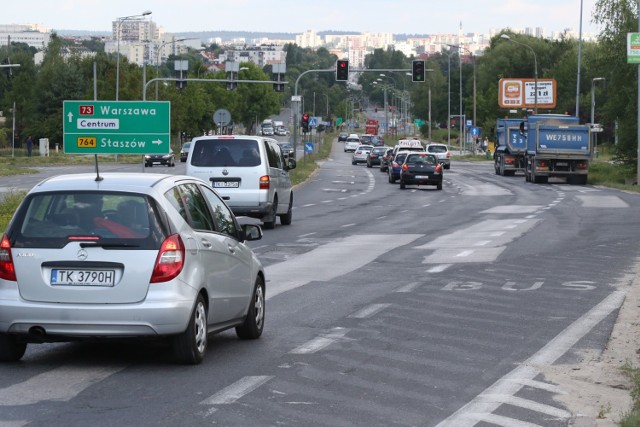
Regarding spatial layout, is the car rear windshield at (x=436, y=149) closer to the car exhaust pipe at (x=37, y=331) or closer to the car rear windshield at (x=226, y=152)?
the car rear windshield at (x=226, y=152)

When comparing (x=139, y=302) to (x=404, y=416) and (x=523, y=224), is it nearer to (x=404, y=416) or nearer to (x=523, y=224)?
(x=404, y=416)

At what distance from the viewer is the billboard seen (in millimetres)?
111750

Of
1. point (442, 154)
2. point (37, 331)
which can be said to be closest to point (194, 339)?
point (37, 331)

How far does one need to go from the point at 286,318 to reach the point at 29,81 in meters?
129

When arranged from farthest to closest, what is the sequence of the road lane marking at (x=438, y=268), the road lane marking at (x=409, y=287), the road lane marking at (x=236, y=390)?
the road lane marking at (x=438, y=268) < the road lane marking at (x=409, y=287) < the road lane marking at (x=236, y=390)

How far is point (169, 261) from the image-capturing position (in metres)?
10.1

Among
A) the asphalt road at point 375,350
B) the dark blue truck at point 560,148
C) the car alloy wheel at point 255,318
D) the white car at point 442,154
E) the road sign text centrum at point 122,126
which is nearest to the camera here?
the asphalt road at point 375,350

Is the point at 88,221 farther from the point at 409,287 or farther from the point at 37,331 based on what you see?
the point at 409,287

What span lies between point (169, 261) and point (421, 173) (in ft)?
145

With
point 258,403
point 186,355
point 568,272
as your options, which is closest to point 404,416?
point 258,403

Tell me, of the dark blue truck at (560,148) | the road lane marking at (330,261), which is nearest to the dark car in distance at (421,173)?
the dark blue truck at (560,148)

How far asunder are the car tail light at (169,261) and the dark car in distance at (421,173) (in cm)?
4372

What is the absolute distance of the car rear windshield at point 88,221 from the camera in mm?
10047

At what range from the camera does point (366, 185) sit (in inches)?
2306
